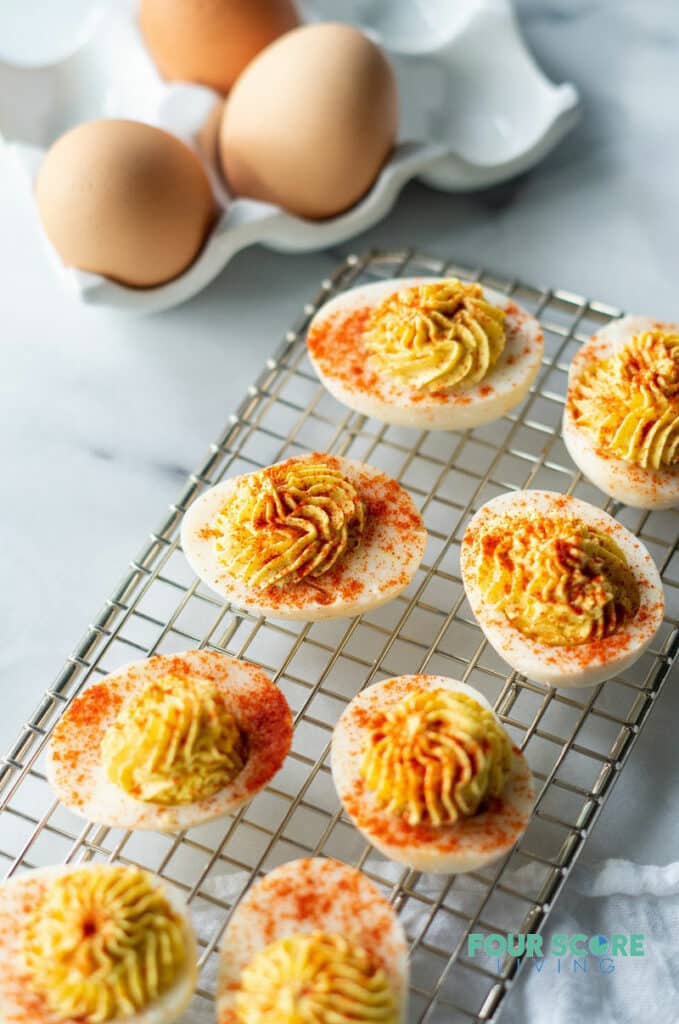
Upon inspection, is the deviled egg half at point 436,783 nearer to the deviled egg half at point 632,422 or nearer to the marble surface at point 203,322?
the marble surface at point 203,322

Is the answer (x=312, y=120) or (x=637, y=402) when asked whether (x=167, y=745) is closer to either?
(x=637, y=402)

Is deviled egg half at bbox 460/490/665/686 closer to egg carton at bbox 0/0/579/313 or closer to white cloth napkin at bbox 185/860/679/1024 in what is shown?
white cloth napkin at bbox 185/860/679/1024

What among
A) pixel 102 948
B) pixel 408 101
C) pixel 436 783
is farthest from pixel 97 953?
pixel 408 101

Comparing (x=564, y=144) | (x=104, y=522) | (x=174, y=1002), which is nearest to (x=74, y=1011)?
(x=174, y=1002)

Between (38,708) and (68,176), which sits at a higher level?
(68,176)

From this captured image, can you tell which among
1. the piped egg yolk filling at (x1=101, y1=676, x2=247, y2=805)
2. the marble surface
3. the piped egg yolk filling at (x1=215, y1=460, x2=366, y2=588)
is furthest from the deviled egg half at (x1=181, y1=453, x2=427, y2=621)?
the marble surface

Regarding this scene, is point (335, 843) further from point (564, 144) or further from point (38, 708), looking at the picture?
point (564, 144)
